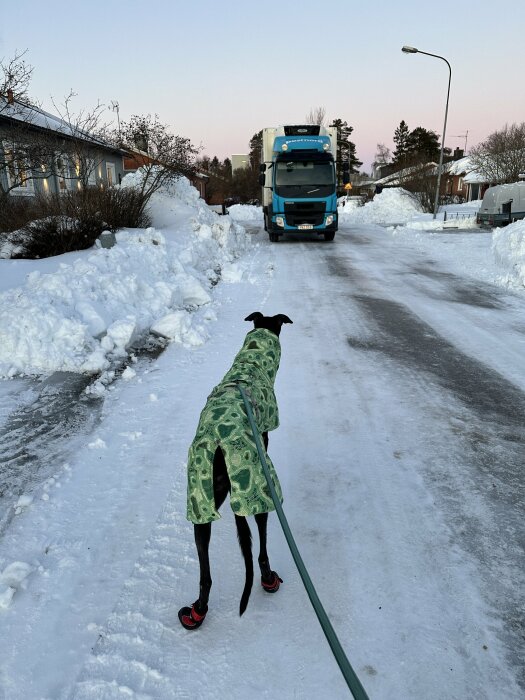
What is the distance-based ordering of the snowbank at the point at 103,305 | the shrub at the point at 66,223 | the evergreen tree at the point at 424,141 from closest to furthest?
1. the snowbank at the point at 103,305
2. the shrub at the point at 66,223
3. the evergreen tree at the point at 424,141

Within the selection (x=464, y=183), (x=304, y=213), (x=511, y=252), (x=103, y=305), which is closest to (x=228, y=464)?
(x=103, y=305)

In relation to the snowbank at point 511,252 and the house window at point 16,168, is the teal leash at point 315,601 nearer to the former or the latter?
the snowbank at point 511,252

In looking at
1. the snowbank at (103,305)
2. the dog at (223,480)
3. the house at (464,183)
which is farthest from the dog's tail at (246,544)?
the house at (464,183)

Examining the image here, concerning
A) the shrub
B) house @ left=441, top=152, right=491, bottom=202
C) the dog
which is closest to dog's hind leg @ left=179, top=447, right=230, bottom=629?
the dog

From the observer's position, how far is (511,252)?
11727mm

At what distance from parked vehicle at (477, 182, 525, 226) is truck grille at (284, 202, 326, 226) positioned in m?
10.0

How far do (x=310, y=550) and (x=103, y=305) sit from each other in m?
5.22

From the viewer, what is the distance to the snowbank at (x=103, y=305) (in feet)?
18.9

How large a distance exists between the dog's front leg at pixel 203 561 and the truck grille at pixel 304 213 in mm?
16422

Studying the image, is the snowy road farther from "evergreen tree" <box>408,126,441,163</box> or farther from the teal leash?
"evergreen tree" <box>408,126,441,163</box>

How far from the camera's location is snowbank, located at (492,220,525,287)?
10578mm

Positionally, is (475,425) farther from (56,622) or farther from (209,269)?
(209,269)

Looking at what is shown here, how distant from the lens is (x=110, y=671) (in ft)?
7.41

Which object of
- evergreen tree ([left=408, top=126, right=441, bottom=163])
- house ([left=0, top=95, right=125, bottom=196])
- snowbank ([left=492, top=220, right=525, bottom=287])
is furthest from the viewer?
evergreen tree ([left=408, top=126, right=441, bottom=163])
